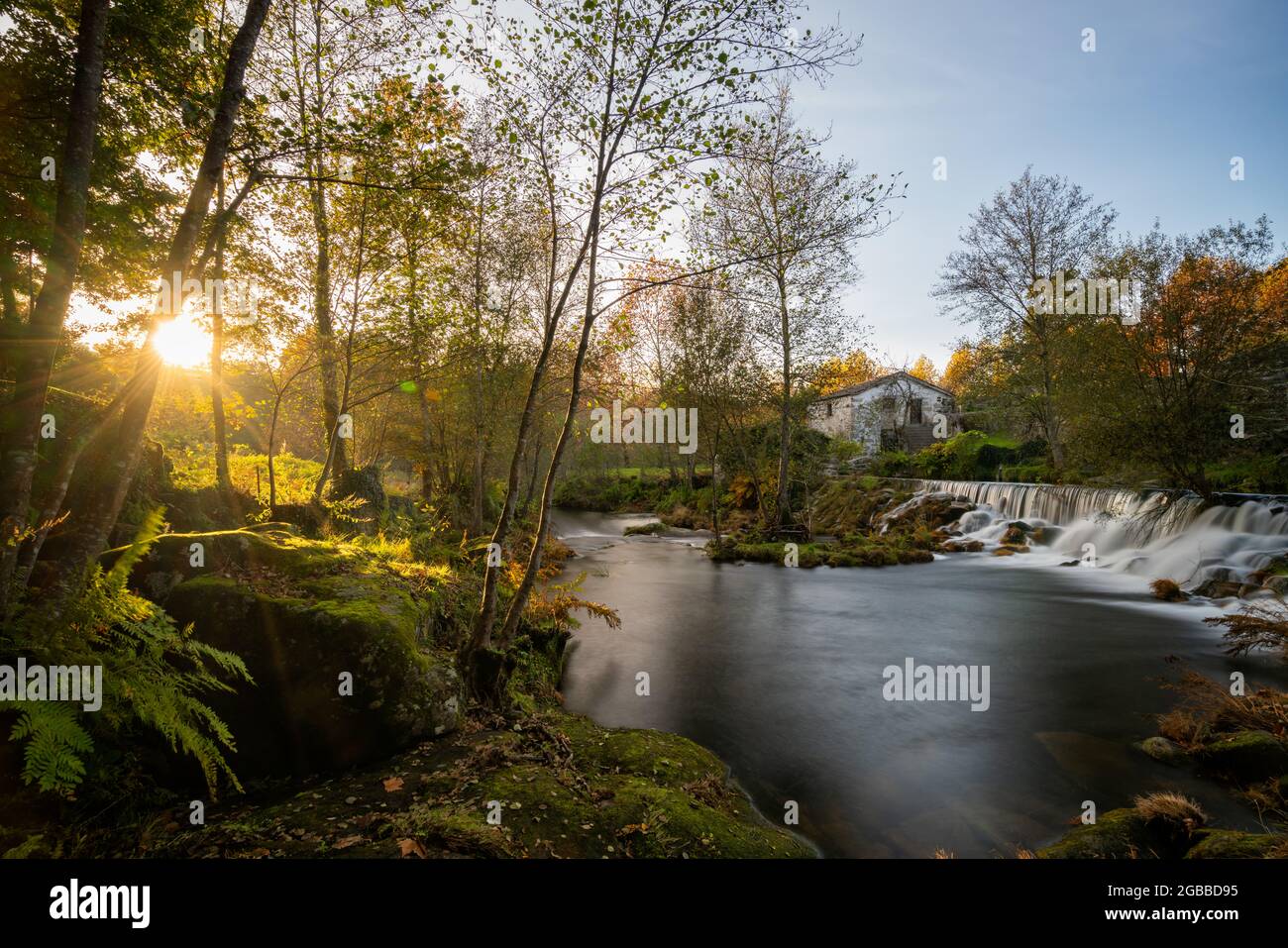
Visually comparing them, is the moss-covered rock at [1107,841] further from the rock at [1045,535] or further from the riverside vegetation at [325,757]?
the rock at [1045,535]

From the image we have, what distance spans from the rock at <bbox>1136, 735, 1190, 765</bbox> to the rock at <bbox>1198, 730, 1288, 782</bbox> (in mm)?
202

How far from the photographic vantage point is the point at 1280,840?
4.22 m

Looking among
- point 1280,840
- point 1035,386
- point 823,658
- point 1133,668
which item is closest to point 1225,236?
point 1035,386

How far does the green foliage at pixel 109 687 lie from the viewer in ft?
10.0

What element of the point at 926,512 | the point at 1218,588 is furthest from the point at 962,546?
the point at 1218,588

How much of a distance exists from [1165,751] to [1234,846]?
3368mm

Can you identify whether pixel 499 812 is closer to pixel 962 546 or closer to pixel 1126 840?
pixel 1126 840

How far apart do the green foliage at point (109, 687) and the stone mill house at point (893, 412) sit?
42.6 meters

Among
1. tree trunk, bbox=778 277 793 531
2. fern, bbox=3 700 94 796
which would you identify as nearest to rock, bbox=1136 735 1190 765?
fern, bbox=3 700 94 796

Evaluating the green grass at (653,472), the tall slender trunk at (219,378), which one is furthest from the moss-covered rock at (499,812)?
the green grass at (653,472)

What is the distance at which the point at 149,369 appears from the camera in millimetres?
4672

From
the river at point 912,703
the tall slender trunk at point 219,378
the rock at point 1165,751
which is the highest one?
the tall slender trunk at point 219,378
